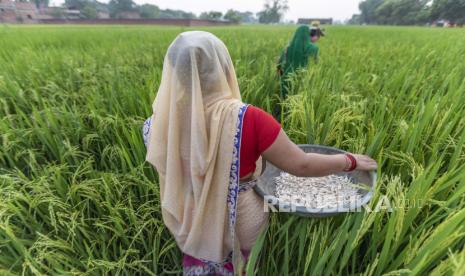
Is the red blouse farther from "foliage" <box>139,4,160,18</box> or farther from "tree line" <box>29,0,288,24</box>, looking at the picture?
"foliage" <box>139,4,160,18</box>

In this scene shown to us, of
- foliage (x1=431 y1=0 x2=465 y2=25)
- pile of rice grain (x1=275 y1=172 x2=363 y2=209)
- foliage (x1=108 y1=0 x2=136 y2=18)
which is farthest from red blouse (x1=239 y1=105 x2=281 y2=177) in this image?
foliage (x1=108 y1=0 x2=136 y2=18)

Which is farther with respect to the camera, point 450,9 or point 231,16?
point 231,16

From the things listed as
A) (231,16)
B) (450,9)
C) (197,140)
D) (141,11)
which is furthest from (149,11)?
(197,140)

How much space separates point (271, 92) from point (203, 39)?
1639mm

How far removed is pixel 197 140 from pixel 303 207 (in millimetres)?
419

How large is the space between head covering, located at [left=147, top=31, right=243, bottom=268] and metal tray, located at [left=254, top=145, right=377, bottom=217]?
7.4 inches

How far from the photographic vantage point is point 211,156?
92 cm

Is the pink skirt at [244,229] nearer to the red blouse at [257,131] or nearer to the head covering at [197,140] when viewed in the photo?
the head covering at [197,140]

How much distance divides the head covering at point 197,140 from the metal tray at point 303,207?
19 cm

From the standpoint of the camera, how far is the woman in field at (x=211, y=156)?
0.87m

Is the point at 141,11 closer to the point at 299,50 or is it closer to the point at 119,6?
the point at 119,6

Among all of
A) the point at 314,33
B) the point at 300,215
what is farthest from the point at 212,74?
the point at 314,33

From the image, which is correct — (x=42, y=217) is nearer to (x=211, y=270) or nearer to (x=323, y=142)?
(x=211, y=270)

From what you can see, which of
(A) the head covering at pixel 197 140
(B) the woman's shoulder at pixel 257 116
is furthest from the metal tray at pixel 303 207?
(B) the woman's shoulder at pixel 257 116
